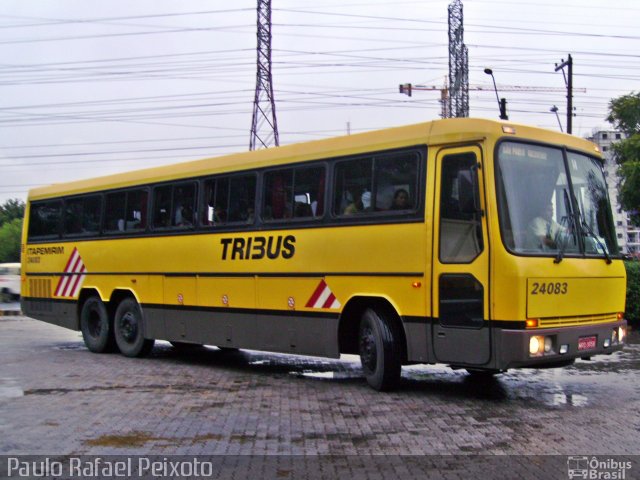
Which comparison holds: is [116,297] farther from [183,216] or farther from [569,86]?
[569,86]

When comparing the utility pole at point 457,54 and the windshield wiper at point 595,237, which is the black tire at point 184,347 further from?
the utility pole at point 457,54

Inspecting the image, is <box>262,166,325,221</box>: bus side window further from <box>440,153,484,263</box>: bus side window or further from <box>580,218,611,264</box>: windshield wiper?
<box>580,218,611,264</box>: windshield wiper

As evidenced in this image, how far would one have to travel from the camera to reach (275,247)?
36.8 feet

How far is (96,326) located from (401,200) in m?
8.08

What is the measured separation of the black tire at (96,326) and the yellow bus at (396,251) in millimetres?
1305

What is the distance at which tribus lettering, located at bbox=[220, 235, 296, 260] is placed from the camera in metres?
11.0

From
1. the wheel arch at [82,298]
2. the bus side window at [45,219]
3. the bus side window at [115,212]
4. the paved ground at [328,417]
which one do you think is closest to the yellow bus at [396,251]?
the paved ground at [328,417]

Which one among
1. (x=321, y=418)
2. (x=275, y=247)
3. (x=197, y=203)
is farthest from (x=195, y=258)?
(x=321, y=418)

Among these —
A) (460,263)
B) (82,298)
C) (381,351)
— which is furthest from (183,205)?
(460,263)

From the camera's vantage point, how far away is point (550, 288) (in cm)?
861

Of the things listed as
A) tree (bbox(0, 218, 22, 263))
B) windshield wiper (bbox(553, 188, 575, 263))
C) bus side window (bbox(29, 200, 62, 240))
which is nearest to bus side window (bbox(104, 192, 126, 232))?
bus side window (bbox(29, 200, 62, 240))

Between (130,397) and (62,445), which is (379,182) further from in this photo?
(62,445)

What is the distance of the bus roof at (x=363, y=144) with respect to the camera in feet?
29.5

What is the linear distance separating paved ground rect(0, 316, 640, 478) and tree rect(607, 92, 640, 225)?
1617 centimetres
